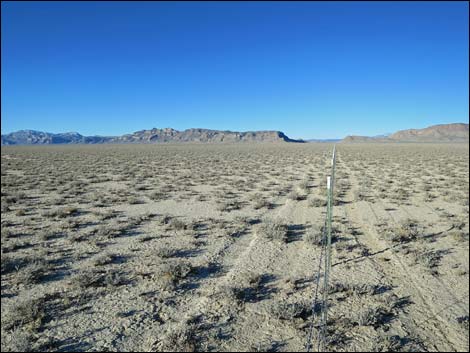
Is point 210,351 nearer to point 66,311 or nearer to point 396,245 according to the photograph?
point 66,311

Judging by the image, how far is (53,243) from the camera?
350 inches

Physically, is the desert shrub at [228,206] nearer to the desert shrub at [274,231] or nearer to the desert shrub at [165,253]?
the desert shrub at [274,231]

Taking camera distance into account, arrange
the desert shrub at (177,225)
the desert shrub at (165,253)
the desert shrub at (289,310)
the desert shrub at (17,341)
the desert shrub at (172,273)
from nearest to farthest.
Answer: the desert shrub at (17,341), the desert shrub at (289,310), the desert shrub at (172,273), the desert shrub at (165,253), the desert shrub at (177,225)

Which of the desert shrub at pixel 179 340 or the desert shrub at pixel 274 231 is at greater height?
the desert shrub at pixel 274 231

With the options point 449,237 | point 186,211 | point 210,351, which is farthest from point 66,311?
point 449,237

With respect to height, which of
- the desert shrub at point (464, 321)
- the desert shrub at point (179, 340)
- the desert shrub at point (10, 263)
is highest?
the desert shrub at point (10, 263)

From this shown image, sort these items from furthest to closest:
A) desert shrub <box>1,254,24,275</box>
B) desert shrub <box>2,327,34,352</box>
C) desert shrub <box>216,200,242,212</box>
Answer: desert shrub <box>216,200,242,212</box>
desert shrub <box>1,254,24,275</box>
desert shrub <box>2,327,34,352</box>

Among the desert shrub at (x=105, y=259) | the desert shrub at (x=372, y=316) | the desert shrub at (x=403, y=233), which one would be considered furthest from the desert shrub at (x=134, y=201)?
the desert shrub at (x=372, y=316)

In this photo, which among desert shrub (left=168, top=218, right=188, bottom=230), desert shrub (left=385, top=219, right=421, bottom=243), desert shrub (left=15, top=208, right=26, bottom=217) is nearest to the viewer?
desert shrub (left=385, top=219, right=421, bottom=243)

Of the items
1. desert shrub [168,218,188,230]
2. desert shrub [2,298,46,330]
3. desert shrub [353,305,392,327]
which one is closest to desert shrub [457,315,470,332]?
desert shrub [353,305,392,327]

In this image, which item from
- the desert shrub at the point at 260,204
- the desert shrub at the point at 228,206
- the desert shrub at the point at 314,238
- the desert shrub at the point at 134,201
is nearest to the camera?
the desert shrub at the point at 314,238

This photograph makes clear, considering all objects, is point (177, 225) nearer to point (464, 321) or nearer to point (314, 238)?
point (314, 238)

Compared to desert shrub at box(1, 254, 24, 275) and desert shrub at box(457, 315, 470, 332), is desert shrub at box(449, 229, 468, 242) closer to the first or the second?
desert shrub at box(457, 315, 470, 332)

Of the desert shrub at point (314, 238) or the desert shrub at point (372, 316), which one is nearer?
the desert shrub at point (372, 316)
